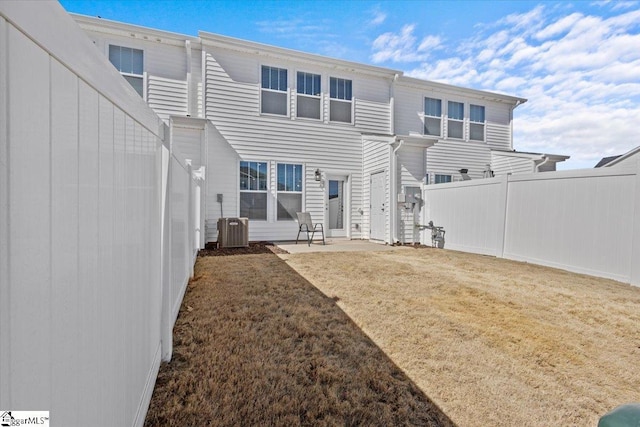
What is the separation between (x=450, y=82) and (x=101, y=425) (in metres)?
11.6

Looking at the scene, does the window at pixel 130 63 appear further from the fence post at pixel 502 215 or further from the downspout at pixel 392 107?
the fence post at pixel 502 215

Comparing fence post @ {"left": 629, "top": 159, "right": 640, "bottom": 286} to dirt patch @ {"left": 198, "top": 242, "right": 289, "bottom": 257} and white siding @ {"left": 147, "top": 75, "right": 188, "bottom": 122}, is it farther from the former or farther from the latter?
white siding @ {"left": 147, "top": 75, "right": 188, "bottom": 122}

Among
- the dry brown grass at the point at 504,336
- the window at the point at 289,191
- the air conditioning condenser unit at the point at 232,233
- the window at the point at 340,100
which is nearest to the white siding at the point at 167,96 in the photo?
the window at the point at 289,191

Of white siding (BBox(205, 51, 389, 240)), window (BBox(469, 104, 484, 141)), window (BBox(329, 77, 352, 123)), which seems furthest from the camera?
window (BBox(469, 104, 484, 141))

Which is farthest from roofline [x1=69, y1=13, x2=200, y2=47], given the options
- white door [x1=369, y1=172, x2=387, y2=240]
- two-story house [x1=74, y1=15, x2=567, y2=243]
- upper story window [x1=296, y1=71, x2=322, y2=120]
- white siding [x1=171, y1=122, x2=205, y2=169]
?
white door [x1=369, y1=172, x2=387, y2=240]

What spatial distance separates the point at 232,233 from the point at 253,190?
145cm

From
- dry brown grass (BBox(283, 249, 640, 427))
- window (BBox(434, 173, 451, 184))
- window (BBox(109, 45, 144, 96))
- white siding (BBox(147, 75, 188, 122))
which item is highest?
window (BBox(109, 45, 144, 96))

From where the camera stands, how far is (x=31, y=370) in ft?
1.74

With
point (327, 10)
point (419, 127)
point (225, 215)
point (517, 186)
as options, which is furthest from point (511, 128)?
point (225, 215)

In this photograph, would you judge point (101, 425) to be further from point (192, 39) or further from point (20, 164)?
point (192, 39)

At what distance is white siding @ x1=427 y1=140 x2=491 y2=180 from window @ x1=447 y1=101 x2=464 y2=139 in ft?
0.97

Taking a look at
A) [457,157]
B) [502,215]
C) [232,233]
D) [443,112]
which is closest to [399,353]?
[502,215]

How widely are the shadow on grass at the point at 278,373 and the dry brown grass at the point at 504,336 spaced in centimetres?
20

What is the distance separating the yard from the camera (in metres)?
1.62
